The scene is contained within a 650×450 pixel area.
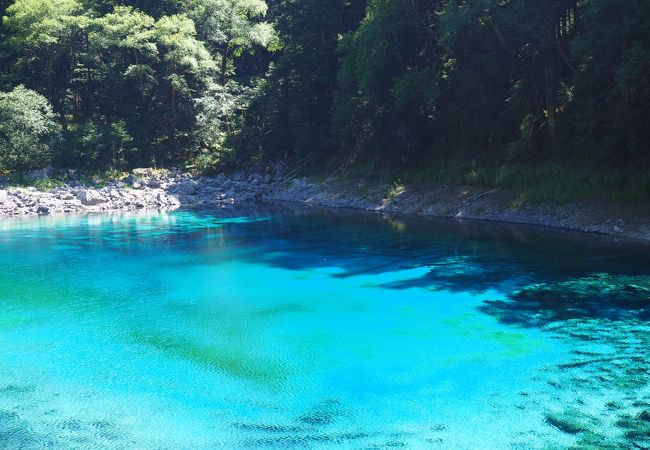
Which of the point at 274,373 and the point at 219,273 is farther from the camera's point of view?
the point at 219,273

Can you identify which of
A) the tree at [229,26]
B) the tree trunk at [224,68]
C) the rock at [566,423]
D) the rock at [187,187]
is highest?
the tree at [229,26]

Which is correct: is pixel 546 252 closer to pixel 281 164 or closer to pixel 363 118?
pixel 363 118

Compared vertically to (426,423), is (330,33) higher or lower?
higher

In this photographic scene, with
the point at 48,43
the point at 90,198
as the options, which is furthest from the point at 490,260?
the point at 48,43

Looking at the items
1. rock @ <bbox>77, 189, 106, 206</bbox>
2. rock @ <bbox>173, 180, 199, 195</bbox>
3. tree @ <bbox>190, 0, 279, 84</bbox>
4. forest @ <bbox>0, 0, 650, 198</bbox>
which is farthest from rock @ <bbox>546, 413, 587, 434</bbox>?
tree @ <bbox>190, 0, 279, 84</bbox>

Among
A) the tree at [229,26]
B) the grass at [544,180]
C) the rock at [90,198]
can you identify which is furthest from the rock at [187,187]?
the grass at [544,180]

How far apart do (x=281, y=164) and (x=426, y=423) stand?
34.7m

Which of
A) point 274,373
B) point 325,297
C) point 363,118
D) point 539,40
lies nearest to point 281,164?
point 363,118

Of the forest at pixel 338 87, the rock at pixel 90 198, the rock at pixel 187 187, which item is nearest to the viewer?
the forest at pixel 338 87

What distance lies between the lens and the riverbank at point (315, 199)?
19.6 meters

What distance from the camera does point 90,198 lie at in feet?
120

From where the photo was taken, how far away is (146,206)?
122 ft

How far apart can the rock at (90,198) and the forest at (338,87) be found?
216 inches

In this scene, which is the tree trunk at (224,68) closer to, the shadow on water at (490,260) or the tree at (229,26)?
the tree at (229,26)
